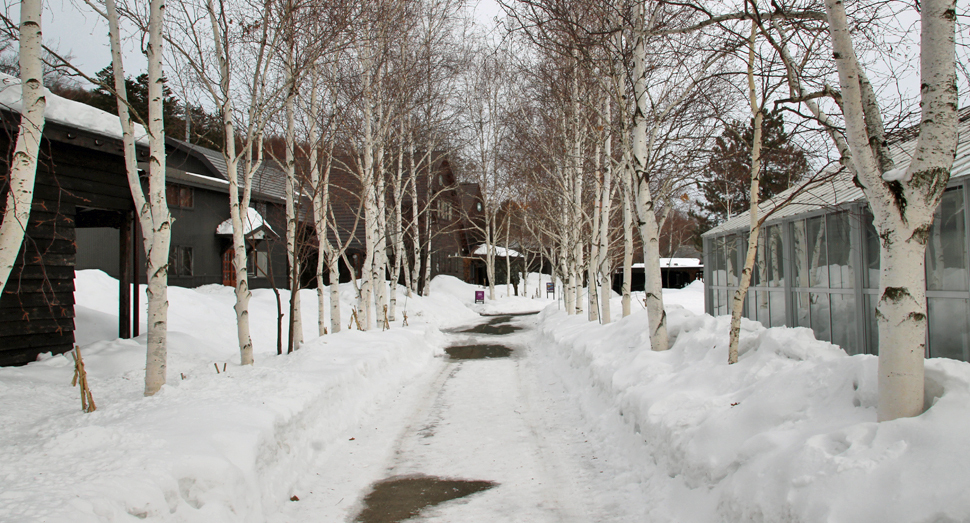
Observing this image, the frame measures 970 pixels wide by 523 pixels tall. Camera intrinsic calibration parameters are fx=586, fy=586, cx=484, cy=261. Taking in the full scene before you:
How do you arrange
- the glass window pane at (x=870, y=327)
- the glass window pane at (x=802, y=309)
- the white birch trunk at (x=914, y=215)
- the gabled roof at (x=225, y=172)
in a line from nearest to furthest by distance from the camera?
the white birch trunk at (x=914, y=215) → the glass window pane at (x=870, y=327) → the glass window pane at (x=802, y=309) → the gabled roof at (x=225, y=172)

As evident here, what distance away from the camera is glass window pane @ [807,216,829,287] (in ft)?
29.1

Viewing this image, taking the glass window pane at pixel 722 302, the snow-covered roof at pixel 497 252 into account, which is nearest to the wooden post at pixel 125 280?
the glass window pane at pixel 722 302

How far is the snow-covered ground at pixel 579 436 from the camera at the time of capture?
126 inches

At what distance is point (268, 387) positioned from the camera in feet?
22.2

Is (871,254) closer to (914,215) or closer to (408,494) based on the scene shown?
(914,215)

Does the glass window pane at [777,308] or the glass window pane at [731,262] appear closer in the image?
the glass window pane at [777,308]

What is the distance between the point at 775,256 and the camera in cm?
1081

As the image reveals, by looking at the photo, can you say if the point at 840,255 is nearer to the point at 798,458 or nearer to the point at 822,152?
the point at 822,152

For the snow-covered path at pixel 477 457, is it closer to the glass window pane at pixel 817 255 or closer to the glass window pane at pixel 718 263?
the glass window pane at pixel 817 255

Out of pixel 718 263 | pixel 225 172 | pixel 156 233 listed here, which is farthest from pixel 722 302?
pixel 225 172

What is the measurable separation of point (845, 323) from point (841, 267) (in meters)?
0.79

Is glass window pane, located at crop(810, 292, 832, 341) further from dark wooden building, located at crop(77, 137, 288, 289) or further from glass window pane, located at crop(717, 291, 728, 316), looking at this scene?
dark wooden building, located at crop(77, 137, 288, 289)

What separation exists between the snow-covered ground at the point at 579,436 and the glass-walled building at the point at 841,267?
1.89 meters

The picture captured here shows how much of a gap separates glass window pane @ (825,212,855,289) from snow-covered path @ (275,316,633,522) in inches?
167
